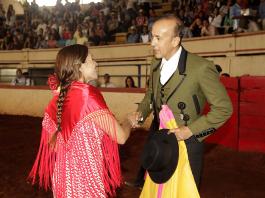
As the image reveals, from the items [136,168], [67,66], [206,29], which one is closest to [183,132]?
[67,66]

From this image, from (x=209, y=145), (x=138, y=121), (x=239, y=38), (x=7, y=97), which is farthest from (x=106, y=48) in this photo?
(x=138, y=121)

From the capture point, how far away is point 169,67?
2.88 metres

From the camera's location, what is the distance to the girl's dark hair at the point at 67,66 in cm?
246

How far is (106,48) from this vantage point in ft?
46.0

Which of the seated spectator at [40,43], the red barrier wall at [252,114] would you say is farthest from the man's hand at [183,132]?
the seated spectator at [40,43]

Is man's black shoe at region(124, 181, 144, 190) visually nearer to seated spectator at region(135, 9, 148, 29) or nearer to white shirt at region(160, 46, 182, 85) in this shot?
white shirt at region(160, 46, 182, 85)

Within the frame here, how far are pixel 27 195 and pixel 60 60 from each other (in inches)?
118

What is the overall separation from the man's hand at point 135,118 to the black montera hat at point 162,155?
0.15m

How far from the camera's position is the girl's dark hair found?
2.46 metres

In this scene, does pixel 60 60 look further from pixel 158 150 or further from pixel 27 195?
pixel 27 195

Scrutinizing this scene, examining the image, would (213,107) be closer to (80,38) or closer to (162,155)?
(162,155)

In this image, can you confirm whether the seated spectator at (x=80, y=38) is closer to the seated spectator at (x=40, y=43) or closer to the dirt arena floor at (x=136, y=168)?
the seated spectator at (x=40, y=43)

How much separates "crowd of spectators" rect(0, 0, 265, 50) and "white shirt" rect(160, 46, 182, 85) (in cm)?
416

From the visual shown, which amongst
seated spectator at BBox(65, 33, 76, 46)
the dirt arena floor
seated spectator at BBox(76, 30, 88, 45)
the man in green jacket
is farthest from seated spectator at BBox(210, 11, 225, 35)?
the man in green jacket
